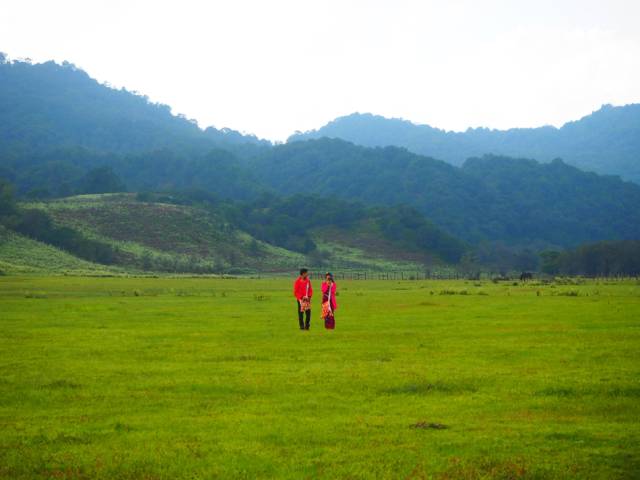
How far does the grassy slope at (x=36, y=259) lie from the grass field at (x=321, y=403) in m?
84.0

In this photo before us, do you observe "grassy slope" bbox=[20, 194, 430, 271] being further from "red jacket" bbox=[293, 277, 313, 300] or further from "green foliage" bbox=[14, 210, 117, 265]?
"red jacket" bbox=[293, 277, 313, 300]

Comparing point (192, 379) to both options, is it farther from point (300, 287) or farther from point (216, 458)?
point (300, 287)

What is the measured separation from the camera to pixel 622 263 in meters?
148

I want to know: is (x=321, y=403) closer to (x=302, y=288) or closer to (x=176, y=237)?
(x=302, y=288)

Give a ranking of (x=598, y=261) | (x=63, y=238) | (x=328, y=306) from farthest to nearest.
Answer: (x=598, y=261)
(x=63, y=238)
(x=328, y=306)

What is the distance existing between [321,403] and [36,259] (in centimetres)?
11555

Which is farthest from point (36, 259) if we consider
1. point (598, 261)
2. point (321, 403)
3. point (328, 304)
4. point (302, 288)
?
point (321, 403)

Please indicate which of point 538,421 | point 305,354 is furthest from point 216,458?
point 305,354

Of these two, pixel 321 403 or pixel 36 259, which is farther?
pixel 36 259

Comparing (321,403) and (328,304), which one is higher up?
(328,304)

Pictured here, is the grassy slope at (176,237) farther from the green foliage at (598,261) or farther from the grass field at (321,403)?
the grass field at (321,403)

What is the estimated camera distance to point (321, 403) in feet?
50.7

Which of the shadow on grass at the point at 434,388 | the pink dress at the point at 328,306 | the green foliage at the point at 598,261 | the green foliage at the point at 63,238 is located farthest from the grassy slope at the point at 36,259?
the shadow on grass at the point at 434,388

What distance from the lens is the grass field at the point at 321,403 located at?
11453 mm
